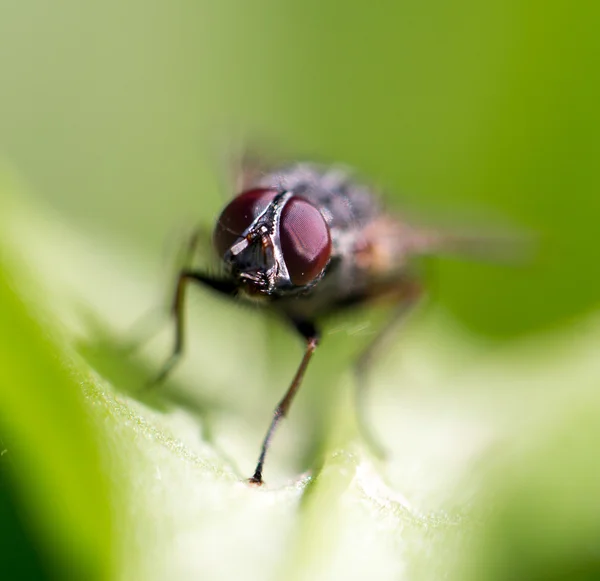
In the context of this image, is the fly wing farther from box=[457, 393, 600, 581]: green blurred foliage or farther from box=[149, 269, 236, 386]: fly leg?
box=[457, 393, 600, 581]: green blurred foliage

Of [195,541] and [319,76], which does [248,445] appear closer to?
[195,541]

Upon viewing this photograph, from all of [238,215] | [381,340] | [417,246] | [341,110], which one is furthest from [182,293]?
[341,110]

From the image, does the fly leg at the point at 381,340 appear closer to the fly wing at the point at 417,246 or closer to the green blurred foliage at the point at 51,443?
the fly wing at the point at 417,246

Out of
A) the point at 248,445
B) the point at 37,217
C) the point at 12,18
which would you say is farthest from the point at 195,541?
the point at 12,18

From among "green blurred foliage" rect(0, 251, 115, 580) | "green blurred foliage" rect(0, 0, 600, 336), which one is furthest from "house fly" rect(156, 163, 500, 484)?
"green blurred foliage" rect(0, 251, 115, 580)

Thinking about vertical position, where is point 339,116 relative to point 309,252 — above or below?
above

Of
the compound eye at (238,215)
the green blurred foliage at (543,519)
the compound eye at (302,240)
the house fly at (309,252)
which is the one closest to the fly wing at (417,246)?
the house fly at (309,252)

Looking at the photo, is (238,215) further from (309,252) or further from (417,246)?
(417,246)
